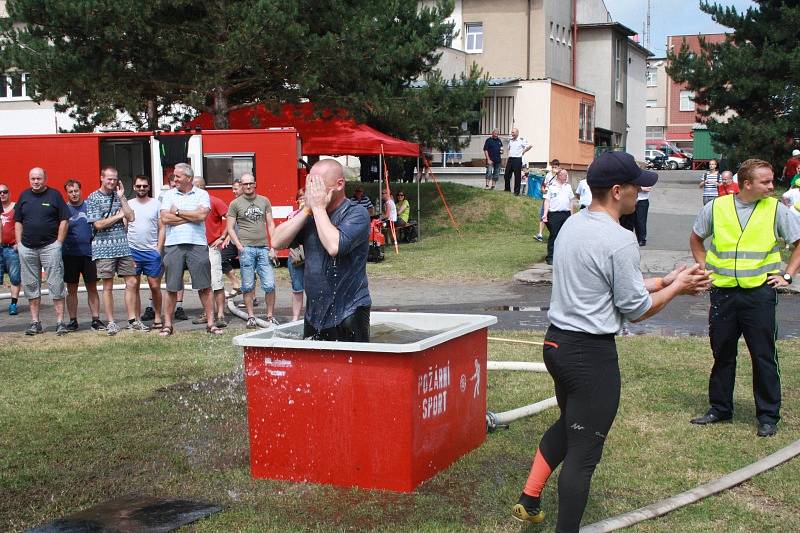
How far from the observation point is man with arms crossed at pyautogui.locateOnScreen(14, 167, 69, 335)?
38.7ft

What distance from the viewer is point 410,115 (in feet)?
81.9

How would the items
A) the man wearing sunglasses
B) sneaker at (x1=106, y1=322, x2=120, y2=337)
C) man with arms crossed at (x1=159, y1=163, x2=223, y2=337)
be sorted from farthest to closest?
the man wearing sunglasses < sneaker at (x1=106, y1=322, x2=120, y2=337) < man with arms crossed at (x1=159, y1=163, x2=223, y2=337)

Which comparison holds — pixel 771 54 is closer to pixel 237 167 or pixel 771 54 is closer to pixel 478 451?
pixel 237 167

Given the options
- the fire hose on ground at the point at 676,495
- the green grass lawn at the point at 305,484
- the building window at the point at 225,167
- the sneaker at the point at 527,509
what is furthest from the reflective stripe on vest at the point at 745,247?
the building window at the point at 225,167

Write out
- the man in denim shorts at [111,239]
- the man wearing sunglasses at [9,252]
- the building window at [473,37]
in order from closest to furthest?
1. the man in denim shorts at [111,239]
2. the man wearing sunglasses at [9,252]
3. the building window at [473,37]

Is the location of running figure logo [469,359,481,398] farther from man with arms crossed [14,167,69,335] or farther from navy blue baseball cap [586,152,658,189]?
man with arms crossed [14,167,69,335]

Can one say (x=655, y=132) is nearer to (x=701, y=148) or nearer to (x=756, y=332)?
(x=701, y=148)

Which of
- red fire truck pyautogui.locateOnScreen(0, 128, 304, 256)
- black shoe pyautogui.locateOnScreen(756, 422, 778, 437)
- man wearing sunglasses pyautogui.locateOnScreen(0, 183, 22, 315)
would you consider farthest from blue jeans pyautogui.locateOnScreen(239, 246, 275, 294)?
red fire truck pyautogui.locateOnScreen(0, 128, 304, 256)

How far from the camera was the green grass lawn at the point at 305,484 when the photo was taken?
5.19 metres

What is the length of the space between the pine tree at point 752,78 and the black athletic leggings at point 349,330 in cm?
3020

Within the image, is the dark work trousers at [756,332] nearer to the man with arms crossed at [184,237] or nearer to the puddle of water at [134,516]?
the puddle of water at [134,516]

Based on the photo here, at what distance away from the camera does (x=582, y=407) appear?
4449 mm

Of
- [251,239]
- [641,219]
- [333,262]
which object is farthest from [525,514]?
[641,219]

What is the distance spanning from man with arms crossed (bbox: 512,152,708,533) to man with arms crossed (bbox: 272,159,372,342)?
5.18 ft
